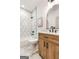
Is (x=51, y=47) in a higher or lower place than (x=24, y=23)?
lower

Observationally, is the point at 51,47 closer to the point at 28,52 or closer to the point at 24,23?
the point at 28,52

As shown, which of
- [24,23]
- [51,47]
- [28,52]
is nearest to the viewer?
[51,47]

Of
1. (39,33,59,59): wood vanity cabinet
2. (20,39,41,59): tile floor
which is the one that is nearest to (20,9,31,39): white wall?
(20,39,41,59): tile floor

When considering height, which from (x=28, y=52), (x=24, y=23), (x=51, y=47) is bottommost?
(x=28, y=52)

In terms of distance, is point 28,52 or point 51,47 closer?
point 51,47

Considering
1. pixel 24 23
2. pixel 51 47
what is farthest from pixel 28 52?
pixel 51 47

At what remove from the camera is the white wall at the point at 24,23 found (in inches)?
185

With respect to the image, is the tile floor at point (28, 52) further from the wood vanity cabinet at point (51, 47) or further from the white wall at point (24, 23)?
the wood vanity cabinet at point (51, 47)

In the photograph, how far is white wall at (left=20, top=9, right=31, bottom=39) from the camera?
4.70 m

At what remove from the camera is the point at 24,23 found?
493 centimetres
